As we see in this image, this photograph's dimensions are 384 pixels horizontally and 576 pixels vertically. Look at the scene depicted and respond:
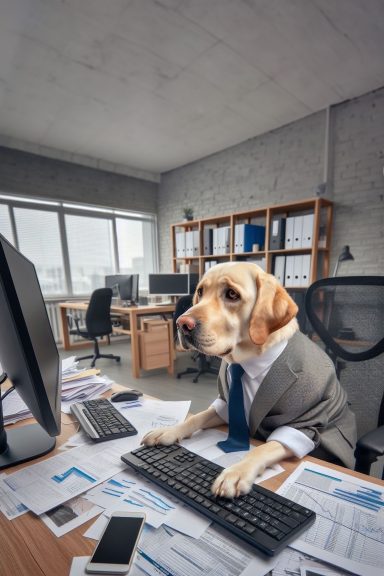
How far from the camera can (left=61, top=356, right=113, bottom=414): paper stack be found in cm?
99

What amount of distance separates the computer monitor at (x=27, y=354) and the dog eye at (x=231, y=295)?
50 centimetres

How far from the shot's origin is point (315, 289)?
Result: 112 centimetres

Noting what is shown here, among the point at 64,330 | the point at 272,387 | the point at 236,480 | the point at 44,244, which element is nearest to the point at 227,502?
the point at 236,480

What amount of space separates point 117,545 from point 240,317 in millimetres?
533

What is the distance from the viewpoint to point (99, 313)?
3.53 m

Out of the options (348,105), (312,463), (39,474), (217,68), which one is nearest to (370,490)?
(312,463)

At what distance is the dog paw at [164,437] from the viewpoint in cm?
67

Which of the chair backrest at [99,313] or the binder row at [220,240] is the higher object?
the binder row at [220,240]

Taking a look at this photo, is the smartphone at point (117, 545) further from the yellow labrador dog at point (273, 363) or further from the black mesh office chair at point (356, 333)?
the black mesh office chair at point (356, 333)

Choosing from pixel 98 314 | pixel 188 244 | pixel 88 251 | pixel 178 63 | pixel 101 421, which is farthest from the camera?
pixel 88 251

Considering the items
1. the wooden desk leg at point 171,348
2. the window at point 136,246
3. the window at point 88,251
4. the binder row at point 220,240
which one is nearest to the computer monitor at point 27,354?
the wooden desk leg at point 171,348

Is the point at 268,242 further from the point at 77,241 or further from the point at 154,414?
the point at 77,241

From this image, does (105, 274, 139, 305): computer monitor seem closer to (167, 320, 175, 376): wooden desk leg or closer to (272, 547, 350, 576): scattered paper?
(167, 320, 175, 376): wooden desk leg

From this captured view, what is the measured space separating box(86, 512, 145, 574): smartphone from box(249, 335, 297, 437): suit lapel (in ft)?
1.14
